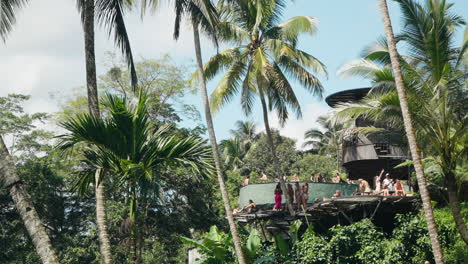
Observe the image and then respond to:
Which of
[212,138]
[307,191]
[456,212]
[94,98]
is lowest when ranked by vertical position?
[456,212]

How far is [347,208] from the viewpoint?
2119 centimetres

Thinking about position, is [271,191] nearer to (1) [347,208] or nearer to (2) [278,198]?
(2) [278,198]

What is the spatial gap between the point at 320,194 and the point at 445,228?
19.3 feet

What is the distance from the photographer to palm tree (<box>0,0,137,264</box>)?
12.0 meters

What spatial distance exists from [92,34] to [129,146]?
10.6ft

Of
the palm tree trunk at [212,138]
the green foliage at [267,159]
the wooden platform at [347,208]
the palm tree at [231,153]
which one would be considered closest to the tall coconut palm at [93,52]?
the palm tree trunk at [212,138]

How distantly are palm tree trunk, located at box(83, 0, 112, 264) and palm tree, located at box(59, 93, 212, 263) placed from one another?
0.42 meters

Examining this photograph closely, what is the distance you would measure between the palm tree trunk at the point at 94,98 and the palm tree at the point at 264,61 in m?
10.8

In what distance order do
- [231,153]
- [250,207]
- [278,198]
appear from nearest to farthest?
[278,198] → [250,207] → [231,153]

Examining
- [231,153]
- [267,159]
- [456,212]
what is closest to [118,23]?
[456,212]

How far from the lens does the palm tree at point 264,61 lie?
2459 centimetres

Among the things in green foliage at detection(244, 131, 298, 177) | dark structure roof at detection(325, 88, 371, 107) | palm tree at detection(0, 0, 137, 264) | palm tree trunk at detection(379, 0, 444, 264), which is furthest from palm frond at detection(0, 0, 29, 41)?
green foliage at detection(244, 131, 298, 177)

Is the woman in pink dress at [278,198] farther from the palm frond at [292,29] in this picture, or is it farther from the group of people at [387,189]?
the palm frond at [292,29]

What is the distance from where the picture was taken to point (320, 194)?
23828mm
